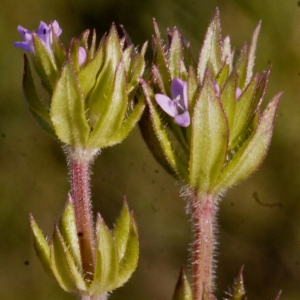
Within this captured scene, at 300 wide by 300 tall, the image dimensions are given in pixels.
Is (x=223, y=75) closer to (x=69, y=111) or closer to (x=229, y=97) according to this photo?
(x=229, y=97)

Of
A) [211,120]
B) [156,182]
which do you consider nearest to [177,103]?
[211,120]

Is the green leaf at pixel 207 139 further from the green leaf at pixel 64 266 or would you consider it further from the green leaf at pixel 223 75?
the green leaf at pixel 64 266

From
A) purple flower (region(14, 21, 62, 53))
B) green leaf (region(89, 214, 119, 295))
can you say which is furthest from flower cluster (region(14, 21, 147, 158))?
green leaf (region(89, 214, 119, 295))

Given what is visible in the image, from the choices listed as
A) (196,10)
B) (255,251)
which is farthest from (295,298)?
(196,10)

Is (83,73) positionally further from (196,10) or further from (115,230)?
(196,10)

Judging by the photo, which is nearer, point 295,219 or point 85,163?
point 85,163

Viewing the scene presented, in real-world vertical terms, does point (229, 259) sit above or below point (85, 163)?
above
